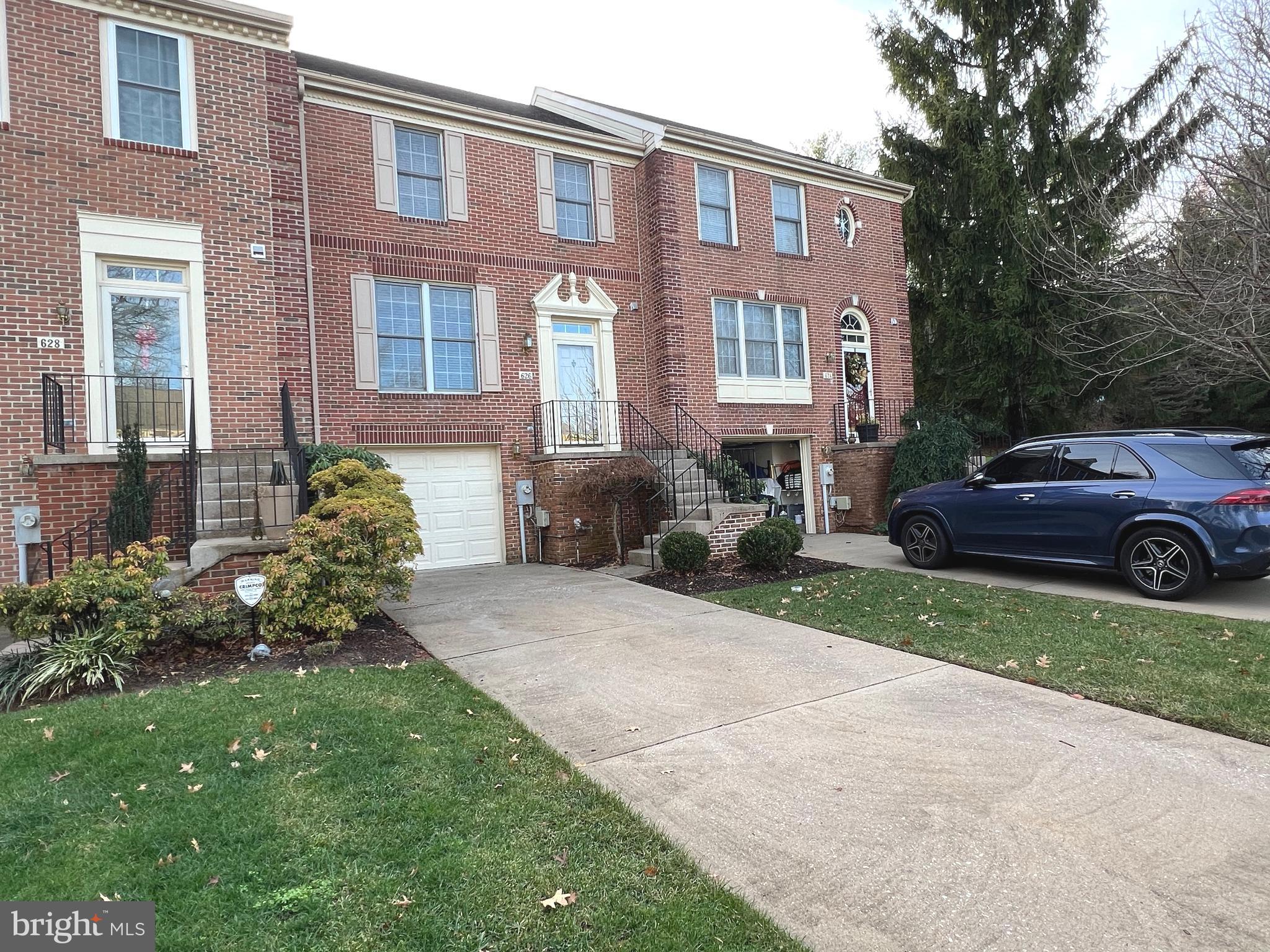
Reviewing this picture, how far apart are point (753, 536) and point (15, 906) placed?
7.75m

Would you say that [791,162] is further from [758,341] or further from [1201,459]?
[1201,459]

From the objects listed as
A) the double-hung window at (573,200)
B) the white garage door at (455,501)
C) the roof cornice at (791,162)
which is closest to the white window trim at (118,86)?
the white garage door at (455,501)

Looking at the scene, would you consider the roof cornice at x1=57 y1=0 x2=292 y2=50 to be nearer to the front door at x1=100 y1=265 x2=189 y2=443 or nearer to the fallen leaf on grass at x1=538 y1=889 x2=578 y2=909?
the front door at x1=100 y1=265 x2=189 y2=443

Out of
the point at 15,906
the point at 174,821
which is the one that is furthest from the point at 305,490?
the point at 15,906

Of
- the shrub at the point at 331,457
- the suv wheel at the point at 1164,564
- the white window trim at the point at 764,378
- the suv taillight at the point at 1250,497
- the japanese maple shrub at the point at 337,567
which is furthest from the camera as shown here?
the white window trim at the point at 764,378

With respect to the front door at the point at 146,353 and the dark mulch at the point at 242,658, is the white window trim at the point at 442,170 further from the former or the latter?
the dark mulch at the point at 242,658

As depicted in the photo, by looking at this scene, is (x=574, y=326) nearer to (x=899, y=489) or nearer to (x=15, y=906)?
(x=899, y=489)

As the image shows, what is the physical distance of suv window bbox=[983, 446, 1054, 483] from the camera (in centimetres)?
826

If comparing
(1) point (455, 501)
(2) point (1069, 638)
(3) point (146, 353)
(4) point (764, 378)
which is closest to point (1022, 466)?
(2) point (1069, 638)

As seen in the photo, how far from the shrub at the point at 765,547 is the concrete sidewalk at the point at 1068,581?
1.38 metres

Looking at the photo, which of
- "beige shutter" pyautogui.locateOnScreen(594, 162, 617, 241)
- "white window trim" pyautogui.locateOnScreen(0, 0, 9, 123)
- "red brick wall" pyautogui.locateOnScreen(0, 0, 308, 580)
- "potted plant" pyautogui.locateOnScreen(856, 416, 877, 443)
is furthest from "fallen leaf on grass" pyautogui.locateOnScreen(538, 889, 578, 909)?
"potted plant" pyautogui.locateOnScreen(856, 416, 877, 443)

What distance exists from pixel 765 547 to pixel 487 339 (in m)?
5.77

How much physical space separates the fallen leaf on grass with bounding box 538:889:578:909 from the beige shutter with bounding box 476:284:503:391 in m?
9.88

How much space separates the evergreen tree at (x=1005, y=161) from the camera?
51.6 ft
